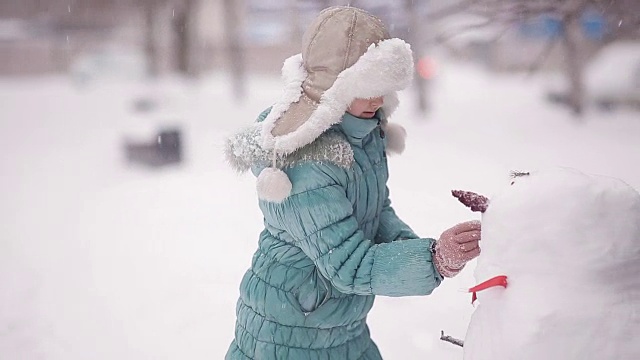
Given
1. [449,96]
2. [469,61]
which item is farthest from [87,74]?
[469,61]

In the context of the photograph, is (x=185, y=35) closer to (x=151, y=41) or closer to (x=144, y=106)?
(x=151, y=41)

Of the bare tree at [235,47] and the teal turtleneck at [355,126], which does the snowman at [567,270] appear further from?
the bare tree at [235,47]

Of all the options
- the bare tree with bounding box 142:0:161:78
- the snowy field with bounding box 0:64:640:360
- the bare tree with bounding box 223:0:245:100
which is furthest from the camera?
the bare tree with bounding box 142:0:161:78

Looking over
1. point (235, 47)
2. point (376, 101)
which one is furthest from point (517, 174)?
point (235, 47)

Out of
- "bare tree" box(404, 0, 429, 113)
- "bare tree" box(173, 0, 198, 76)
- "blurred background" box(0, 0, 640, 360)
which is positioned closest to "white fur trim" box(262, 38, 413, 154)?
"blurred background" box(0, 0, 640, 360)

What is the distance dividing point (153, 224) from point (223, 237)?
93 centimetres

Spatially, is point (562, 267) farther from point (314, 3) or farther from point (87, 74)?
point (87, 74)

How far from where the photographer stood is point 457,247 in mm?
1398

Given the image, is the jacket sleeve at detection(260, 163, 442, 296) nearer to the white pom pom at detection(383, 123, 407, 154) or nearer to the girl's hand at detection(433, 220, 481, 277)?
the girl's hand at detection(433, 220, 481, 277)

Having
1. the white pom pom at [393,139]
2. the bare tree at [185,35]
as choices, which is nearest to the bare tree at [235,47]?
the bare tree at [185,35]

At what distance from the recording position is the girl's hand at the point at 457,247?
1390 mm

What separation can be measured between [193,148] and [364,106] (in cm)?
746

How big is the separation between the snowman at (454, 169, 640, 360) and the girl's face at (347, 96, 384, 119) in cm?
49

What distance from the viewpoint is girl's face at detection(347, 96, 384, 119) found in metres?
1.59
